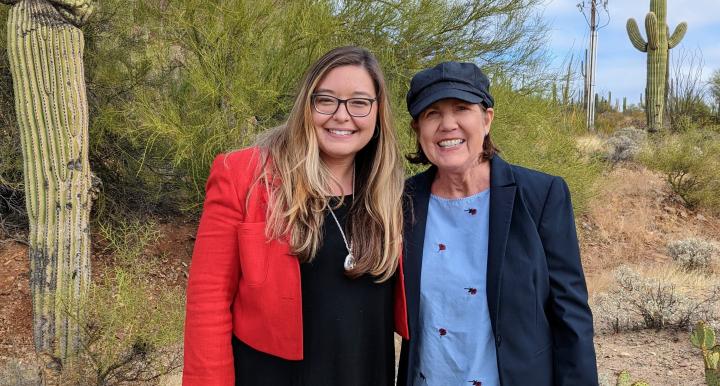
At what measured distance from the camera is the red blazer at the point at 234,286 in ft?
6.49

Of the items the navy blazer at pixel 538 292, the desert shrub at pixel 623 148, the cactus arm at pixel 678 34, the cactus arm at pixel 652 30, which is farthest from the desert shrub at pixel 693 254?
the cactus arm at pixel 678 34

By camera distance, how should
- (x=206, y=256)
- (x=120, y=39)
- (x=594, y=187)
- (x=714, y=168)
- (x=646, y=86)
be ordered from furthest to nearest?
(x=646, y=86)
(x=714, y=168)
(x=594, y=187)
(x=120, y=39)
(x=206, y=256)

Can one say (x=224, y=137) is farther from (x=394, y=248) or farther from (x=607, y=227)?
(x=607, y=227)

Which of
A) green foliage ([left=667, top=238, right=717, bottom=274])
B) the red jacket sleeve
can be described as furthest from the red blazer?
green foliage ([left=667, top=238, right=717, bottom=274])

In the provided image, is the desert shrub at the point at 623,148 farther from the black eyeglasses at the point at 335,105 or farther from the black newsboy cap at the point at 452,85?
the black eyeglasses at the point at 335,105

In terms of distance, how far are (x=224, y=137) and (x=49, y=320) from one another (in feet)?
7.66

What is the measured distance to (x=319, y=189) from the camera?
208cm

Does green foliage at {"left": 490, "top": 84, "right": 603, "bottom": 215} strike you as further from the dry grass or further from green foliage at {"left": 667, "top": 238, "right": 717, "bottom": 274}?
green foliage at {"left": 667, "top": 238, "right": 717, "bottom": 274}

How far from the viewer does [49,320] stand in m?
4.93

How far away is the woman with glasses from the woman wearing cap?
124 millimetres

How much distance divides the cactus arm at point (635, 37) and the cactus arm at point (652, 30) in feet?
1.34

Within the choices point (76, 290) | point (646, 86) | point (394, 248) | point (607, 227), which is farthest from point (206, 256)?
point (646, 86)

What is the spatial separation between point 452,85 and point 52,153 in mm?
3884

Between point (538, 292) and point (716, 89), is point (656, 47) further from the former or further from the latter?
point (538, 292)
